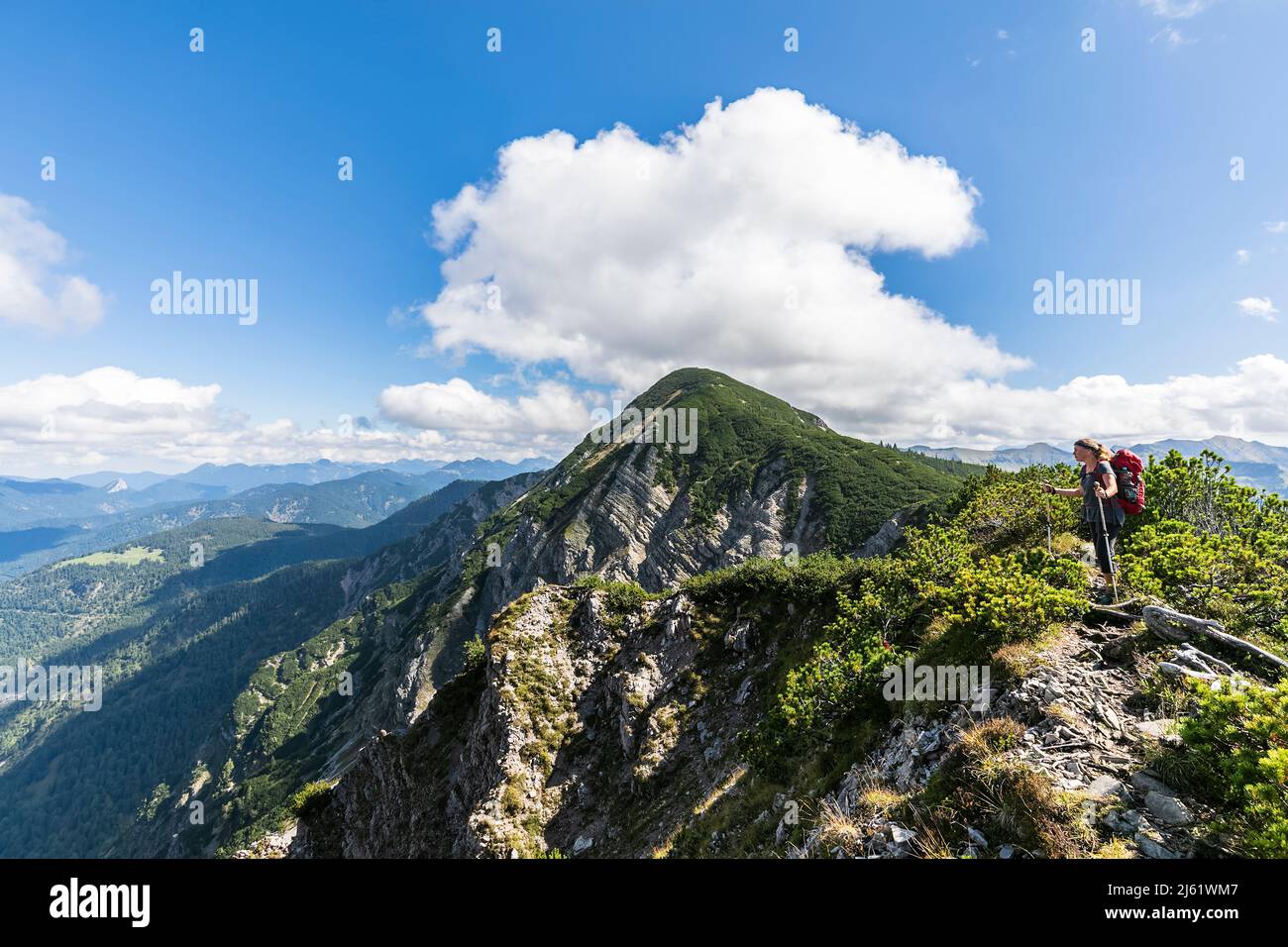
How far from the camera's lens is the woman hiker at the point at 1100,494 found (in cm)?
1387

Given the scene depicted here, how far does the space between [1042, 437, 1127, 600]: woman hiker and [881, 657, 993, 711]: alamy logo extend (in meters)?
5.42

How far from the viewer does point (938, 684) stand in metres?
13.0

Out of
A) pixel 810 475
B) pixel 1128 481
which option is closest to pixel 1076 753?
pixel 1128 481

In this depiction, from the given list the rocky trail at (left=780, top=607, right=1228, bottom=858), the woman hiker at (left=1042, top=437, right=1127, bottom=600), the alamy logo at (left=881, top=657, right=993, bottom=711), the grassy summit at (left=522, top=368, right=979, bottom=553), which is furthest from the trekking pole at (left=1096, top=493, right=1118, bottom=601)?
the grassy summit at (left=522, top=368, right=979, bottom=553)

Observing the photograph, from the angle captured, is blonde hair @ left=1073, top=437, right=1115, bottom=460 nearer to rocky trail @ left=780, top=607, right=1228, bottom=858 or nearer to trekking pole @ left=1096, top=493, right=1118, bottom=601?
trekking pole @ left=1096, top=493, right=1118, bottom=601

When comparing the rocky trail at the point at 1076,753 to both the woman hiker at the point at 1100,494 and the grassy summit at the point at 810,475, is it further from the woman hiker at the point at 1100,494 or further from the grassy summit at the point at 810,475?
the grassy summit at the point at 810,475
